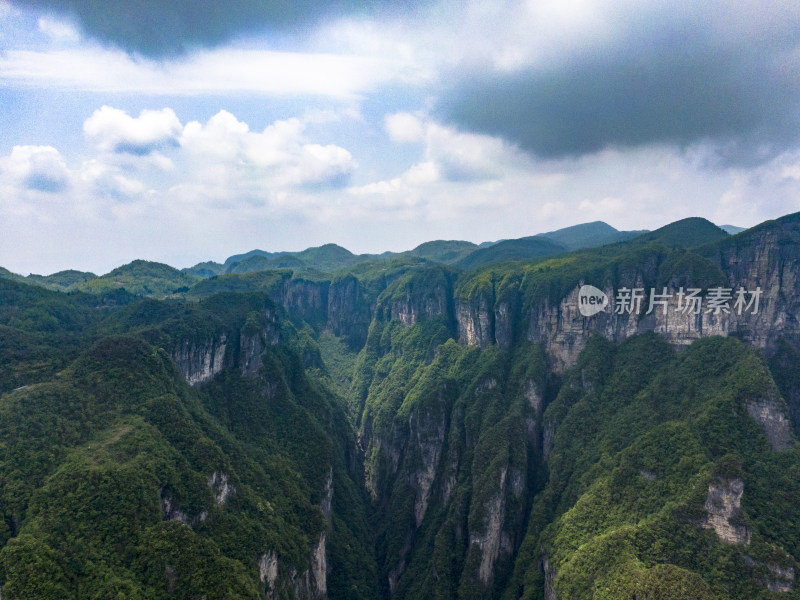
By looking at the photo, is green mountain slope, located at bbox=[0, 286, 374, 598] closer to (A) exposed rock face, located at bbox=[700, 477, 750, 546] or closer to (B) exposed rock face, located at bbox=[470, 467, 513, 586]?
(B) exposed rock face, located at bbox=[470, 467, 513, 586]

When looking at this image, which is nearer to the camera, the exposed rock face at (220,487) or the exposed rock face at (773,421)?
the exposed rock face at (220,487)

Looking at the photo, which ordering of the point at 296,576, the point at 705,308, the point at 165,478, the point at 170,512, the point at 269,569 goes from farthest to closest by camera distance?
the point at 705,308, the point at 296,576, the point at 269,569, the point at 165,478, the point at 170,512

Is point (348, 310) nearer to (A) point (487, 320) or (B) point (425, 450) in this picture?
(A) point (487, 320)

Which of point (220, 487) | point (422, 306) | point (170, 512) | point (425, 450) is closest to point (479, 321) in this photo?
point (422, 306)

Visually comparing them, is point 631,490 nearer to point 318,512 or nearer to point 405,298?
point 318,512

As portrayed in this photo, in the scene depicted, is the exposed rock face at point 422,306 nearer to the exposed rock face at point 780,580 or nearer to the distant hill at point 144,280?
the distant hill at point 144,280

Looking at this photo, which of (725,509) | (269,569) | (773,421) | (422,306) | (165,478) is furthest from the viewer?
(422,306)

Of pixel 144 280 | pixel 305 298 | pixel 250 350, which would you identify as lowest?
pixel 250 350

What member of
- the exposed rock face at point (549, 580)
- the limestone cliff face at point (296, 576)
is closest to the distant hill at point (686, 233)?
the exposed rock face at point (549, 580)
